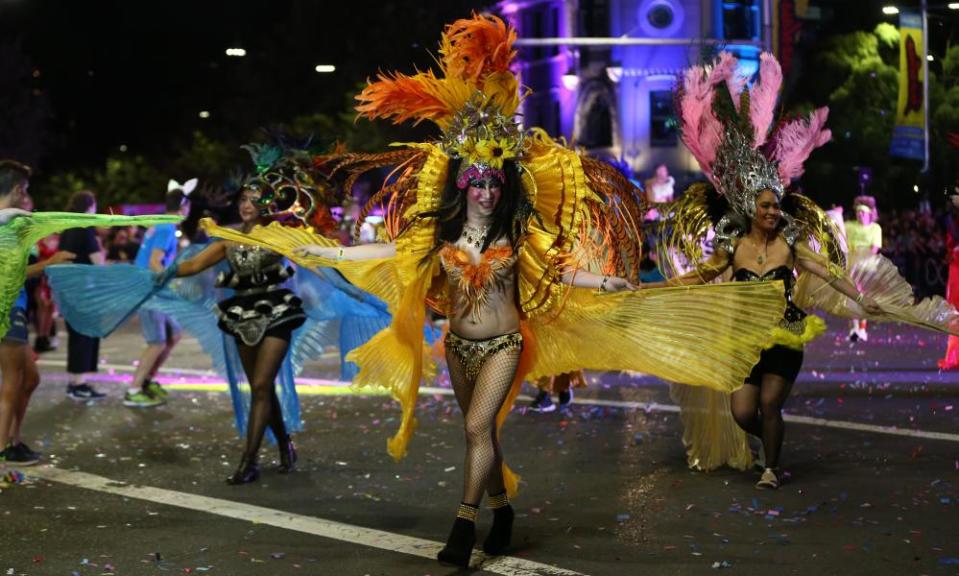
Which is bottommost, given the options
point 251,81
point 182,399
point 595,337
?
point 182,399

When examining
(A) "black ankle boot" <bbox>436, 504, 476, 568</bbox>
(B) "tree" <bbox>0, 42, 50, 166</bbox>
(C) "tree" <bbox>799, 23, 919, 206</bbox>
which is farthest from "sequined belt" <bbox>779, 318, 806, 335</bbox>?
(B) "tree" <bbox>0, 42, 50, 166</bbox>

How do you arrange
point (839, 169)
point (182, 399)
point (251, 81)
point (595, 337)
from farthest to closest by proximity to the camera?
point (251, 81) → point (839, 169) → point (182, 399) → point (595, 337)

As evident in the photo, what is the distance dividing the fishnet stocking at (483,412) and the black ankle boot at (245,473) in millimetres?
2586

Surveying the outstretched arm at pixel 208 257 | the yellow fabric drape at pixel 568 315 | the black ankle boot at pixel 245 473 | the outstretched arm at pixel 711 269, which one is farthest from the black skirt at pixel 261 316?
the outstretched arm at pixel 711 269

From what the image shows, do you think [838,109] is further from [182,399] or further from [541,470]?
[541,470]

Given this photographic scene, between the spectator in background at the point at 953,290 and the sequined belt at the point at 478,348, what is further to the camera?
the spectator in background at the point at 953,290

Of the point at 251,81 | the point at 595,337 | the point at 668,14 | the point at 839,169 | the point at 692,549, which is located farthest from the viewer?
the point at 251,81

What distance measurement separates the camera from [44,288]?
19266mm

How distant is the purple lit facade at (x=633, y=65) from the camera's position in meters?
53.3

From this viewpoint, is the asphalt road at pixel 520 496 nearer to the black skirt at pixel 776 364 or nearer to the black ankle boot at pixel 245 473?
the black ankle boot at pixel 245 473

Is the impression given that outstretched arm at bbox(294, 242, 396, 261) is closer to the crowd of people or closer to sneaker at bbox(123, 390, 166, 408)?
the crowd of people

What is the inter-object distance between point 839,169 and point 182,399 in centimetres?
3249

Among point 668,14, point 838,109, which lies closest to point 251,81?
point 668,14

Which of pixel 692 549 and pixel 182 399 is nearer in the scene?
pixel 692 549
